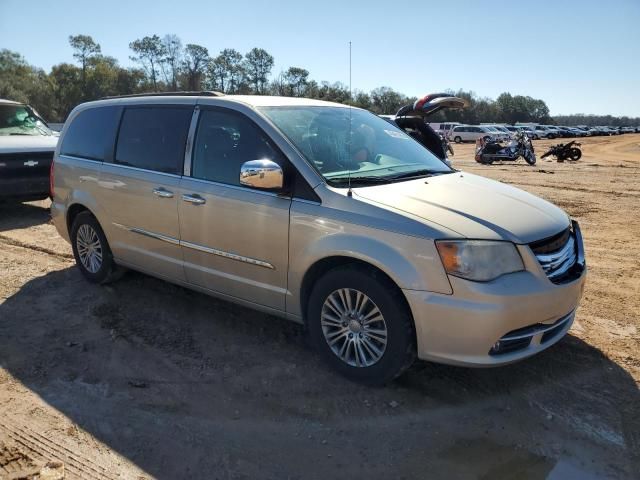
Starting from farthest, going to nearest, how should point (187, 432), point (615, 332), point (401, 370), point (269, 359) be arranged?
point (615, 332) → point (269, 359) → point (401, 370) → point (187, 432)

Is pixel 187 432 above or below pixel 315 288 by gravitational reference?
below

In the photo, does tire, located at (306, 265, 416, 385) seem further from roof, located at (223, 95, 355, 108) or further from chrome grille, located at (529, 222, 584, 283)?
roof, located at (223, 95, 355, 108)

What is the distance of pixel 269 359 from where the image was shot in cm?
387

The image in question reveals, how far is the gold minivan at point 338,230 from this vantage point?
3.05 metres

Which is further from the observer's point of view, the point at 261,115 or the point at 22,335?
the point at 22,335

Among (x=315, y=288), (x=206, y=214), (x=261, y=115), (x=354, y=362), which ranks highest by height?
(x=261, y=115)

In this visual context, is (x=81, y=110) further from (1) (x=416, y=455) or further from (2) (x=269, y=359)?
(1) (x=416, y=455)

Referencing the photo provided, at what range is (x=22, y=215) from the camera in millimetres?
9016

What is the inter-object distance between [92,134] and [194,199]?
6.29 feet

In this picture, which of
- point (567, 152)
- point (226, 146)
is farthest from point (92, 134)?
point (567, 152)

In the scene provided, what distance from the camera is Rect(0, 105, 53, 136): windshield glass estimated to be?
934 centimetres

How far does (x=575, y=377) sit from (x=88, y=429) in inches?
122

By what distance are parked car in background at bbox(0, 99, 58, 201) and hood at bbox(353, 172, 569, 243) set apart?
7025 mm

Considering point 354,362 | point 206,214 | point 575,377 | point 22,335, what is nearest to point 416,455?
point 354,362
